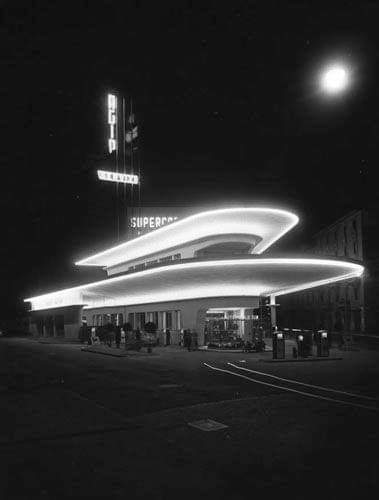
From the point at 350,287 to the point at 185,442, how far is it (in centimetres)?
6039

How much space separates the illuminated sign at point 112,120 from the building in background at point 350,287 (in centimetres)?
3222

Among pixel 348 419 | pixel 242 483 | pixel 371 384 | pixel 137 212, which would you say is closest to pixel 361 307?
pixel 137 212

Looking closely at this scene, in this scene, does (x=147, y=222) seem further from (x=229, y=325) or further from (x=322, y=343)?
(x=322, y=343)

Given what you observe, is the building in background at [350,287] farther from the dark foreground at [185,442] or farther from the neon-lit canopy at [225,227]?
the dark foreground at [185,442]

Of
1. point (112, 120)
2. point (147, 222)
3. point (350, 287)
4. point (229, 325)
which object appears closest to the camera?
point (229, 325)

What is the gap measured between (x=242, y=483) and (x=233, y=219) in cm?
3584

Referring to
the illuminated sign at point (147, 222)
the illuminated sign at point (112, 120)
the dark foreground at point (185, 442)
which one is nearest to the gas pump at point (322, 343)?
the dark foreground at point (185, 442)

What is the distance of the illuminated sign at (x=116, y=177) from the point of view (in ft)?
265

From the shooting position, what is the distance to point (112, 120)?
76.9 m

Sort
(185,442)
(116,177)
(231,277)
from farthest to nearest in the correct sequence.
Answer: (116,177)
(231,277)
(185,442)

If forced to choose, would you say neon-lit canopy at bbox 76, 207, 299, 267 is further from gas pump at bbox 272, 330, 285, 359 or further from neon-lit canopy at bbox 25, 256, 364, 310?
gas pump at bbox 272, 330, 285, 359

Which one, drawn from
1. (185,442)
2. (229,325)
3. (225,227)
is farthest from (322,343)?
(185,442)

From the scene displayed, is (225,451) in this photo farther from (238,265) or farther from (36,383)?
(238,265)

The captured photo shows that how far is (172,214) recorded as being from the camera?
6781 cm
